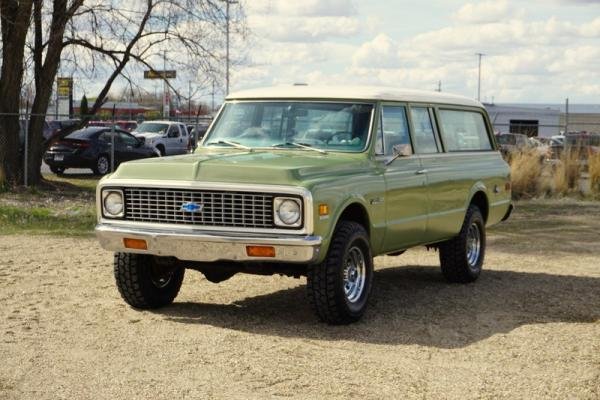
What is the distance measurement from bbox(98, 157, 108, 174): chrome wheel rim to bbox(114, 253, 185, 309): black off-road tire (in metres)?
21.6

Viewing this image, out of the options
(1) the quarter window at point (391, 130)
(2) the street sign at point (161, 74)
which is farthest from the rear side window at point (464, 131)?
(2) the street sign at point (161, 74)

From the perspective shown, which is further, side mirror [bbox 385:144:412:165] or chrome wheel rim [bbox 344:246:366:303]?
side mirror [bbox 385:144:412:165]

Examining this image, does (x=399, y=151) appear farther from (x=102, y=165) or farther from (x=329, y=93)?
(x=102, y=165)

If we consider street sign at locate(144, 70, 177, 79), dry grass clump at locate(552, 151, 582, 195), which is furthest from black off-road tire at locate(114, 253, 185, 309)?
dry grass clump at locate(552, 151, 582, 195)

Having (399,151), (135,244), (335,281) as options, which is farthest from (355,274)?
(135,244)

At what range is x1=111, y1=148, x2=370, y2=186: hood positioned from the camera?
27.5 ft

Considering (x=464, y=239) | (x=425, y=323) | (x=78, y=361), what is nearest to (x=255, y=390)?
(x=78, y=361)

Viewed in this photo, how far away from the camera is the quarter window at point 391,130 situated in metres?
9.68

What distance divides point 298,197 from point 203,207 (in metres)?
0.79

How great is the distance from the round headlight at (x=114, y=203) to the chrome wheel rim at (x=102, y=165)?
72.6ft

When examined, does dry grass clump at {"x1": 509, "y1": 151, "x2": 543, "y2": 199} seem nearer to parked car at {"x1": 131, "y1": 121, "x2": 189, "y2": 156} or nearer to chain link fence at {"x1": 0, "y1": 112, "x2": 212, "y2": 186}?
chain link fence at {"x1": 0, "y1": 112, "x2": 212, "y2": 186}

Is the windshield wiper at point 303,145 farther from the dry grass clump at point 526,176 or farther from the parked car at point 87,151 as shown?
the parked car at point 87,151

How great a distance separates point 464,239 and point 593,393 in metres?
4.56

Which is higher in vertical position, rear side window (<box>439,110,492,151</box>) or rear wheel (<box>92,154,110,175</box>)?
rear side window (<box>439,110,492,151</box>)
